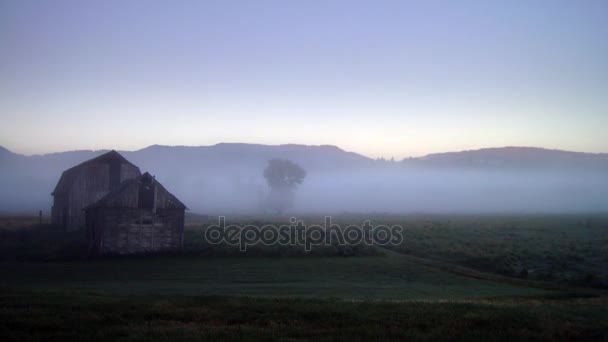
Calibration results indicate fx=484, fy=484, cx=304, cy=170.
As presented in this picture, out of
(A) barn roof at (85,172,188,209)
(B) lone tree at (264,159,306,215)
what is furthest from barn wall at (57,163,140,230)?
(B) lone tree at (264,159,306,215)

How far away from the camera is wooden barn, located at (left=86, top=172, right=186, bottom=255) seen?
130ft

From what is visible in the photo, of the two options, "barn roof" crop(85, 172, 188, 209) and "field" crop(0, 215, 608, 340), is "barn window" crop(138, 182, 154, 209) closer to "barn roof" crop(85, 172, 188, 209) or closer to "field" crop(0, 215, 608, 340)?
"barn roof" crop(85, 172, 188, 209)

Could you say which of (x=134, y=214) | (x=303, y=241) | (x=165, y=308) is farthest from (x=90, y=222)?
(x=165, y=308)

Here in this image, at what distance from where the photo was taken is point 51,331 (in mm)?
→ 10602

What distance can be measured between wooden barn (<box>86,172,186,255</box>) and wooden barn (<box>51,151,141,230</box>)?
7709 mm

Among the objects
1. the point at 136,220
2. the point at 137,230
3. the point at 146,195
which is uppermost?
the point at 146,195

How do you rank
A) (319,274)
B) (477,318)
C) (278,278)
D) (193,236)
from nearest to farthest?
(477,318), (278,278), (319,274), (193,236)

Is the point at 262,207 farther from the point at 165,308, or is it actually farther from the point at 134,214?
the point at 165,308

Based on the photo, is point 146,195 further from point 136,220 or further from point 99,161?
point 99,161

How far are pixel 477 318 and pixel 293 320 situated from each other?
4.75m

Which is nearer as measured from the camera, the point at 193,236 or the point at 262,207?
the point at 193,236

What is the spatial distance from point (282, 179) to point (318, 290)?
101 metres

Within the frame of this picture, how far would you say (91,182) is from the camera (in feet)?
163

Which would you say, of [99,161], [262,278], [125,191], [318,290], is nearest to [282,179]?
[99,161]
